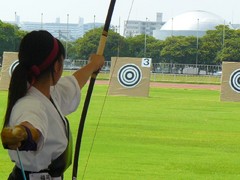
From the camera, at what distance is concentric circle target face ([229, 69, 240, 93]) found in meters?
20.5

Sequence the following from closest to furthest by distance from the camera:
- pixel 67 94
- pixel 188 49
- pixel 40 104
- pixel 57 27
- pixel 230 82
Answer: pixel 40 104 < pixel 67 94 < pixel 230 82 < pixel 188 49 < pixel 57 27

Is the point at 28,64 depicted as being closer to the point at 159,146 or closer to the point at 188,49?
the point at 159,146

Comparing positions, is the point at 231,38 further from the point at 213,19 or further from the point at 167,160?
the point at 167,160

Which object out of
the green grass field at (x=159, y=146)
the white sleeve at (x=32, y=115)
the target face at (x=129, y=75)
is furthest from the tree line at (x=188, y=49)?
the white sleeve at (x=32, y=115)

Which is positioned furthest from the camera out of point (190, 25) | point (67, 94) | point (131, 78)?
point (190, 25)

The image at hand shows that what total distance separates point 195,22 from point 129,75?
141 feet

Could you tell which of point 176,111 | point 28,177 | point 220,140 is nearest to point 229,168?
point 220,140

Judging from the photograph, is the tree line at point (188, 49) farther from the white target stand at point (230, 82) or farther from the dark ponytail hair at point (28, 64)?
the dark ponytail hair at point (28, 64)

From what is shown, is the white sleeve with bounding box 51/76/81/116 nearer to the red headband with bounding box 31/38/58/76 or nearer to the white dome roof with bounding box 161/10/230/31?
the red headband with bounding box 31/38/58/76

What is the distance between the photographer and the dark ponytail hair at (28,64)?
2369 mm

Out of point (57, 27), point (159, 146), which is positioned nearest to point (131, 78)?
point (159, 146)

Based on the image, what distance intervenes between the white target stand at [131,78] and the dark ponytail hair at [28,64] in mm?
17864

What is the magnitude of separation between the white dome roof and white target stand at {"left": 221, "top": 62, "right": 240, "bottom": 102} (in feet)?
132

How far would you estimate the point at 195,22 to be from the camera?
63562 mm
